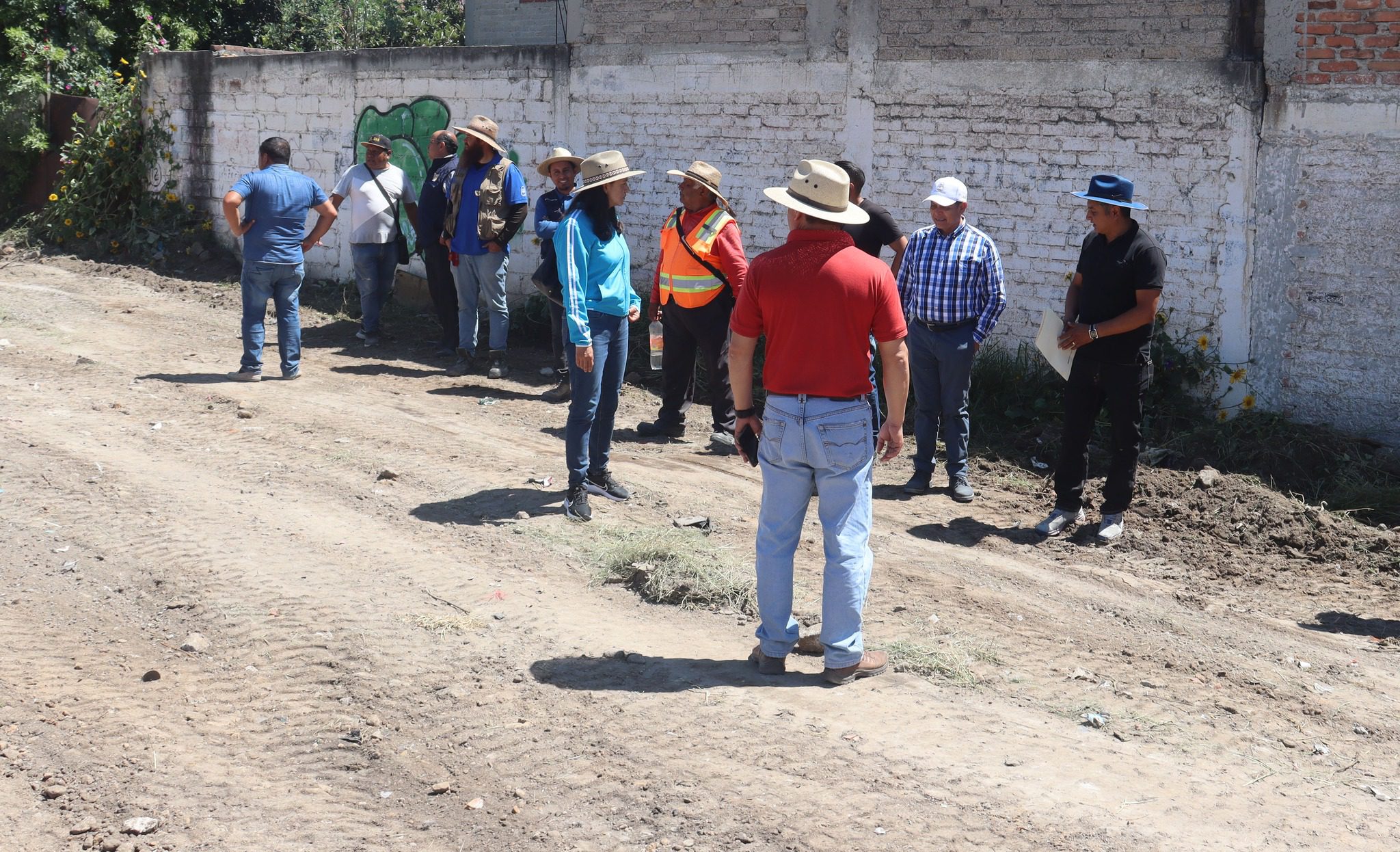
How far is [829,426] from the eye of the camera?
15.4 ft

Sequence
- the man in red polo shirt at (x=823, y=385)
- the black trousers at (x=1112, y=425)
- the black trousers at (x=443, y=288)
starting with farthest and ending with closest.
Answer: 1. the black trousers at (x=443, y=288)
2. the black trousers at (x=1112, y=425)
3. the man in red polo shirt at (x=823, y=385)

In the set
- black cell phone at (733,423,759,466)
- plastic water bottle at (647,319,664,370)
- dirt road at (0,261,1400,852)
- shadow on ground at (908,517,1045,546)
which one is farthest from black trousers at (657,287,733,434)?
black cell phone at (733,423,759,466)

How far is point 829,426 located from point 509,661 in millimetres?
1684

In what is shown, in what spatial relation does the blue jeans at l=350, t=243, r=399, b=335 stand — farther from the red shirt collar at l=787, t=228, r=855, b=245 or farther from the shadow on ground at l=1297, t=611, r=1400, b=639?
the shadow on ground at l=1297, t=611, r=1400, b=639

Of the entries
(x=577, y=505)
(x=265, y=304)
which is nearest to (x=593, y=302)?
(x=577, y=505)

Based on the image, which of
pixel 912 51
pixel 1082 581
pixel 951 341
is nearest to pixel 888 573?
pixel 1082 581

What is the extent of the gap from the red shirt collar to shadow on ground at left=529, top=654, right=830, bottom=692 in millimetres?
1759

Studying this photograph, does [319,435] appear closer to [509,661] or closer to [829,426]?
[509,661]

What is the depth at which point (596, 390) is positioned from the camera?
267 inches

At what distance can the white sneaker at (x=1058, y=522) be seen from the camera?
7.20m

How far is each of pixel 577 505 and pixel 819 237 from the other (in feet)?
8.97

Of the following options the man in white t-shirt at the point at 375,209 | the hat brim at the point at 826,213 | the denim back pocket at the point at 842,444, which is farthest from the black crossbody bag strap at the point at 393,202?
the denim back pocket at the point at 842,444

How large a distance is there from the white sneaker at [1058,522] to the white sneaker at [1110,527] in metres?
0.15

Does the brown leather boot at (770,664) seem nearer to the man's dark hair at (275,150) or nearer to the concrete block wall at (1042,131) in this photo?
the concrete block wall at (1042,131)
